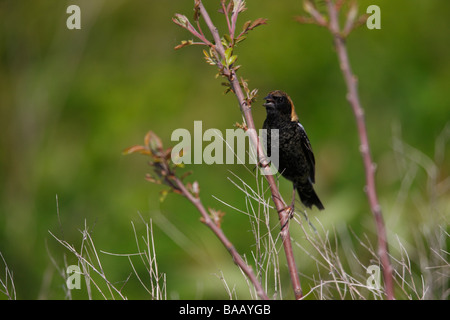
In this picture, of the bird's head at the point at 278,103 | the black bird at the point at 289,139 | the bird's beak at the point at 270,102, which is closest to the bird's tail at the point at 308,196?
the black bird at the point at 289,139

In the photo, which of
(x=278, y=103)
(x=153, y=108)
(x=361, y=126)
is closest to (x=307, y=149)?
(x=278, y=103)

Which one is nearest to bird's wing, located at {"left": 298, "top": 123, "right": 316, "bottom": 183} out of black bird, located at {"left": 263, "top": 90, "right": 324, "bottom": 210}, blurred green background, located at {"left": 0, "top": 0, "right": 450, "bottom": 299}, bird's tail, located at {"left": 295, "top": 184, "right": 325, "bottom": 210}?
black bird, located at {"left": 263, "top": 90, "right": 324, "bottom": 210}

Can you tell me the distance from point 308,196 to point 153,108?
366 cm

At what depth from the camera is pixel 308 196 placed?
4.34 meters

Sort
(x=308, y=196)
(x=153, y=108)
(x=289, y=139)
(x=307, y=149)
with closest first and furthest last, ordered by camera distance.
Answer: (x=289, y=139) → (x=307, y=149) → (x=308, y=196) → (x=153, y=108)

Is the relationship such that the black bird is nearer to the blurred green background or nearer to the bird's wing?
the bird's wing

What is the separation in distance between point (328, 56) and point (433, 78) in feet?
4.39

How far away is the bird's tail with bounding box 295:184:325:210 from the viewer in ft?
14.0

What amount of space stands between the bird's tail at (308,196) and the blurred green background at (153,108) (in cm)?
84

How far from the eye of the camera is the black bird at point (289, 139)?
372cm

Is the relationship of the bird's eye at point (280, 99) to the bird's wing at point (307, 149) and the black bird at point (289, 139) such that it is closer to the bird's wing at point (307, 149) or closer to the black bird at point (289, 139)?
the black bird at point (289, 139)

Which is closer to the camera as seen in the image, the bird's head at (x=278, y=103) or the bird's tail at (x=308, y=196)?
the bird's head at (x=278, y=103)

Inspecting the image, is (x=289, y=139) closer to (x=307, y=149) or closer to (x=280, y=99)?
(x=307, y=149)

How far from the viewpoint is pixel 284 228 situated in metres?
1.96
